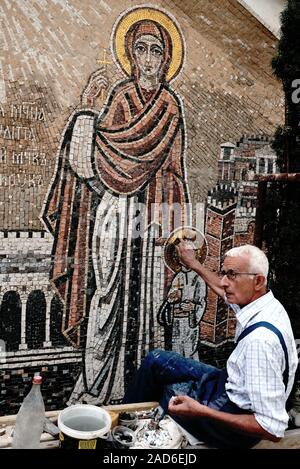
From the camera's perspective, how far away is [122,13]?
408 cm

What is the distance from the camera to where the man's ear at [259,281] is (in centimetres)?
267

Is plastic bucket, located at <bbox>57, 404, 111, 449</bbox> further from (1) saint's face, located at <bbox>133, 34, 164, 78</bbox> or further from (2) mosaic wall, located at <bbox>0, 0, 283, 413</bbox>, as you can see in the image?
(1) saint's face, located at <bbox>133, 34, 164, 78</bbox>

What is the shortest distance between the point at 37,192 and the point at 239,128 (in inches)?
73.3

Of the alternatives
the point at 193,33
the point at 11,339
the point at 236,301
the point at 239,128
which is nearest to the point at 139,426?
the point at 236,301

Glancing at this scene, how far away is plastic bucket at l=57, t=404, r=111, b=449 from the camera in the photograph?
2561 millimetres

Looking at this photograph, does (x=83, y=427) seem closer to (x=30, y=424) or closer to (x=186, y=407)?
(x=30, y=424)

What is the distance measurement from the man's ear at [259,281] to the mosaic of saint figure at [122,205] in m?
1.79

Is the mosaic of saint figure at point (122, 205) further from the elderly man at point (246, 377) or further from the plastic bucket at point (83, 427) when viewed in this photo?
the plastic bucket at point (83, 427)

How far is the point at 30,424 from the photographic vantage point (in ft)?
8.83

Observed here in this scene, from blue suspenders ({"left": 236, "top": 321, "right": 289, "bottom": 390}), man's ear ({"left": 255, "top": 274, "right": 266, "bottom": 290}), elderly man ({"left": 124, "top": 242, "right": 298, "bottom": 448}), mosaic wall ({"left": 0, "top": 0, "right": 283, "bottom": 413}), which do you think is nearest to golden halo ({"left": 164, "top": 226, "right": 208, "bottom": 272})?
mosaic wall ({"left": 0, "top": 0, "right": 283, "bottom": 413})

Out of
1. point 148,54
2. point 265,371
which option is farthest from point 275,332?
point 148,54

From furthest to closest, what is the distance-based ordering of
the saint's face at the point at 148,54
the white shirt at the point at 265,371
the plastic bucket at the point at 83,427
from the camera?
the saint's face at the point at 148,54, the plastic bucket at the point at 83,427, the white shirt at the point at 265,371

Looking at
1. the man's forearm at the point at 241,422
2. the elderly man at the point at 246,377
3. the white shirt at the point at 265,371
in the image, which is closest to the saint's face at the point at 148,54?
the elderly man at the point at 246,377

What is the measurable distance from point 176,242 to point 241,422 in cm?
217
